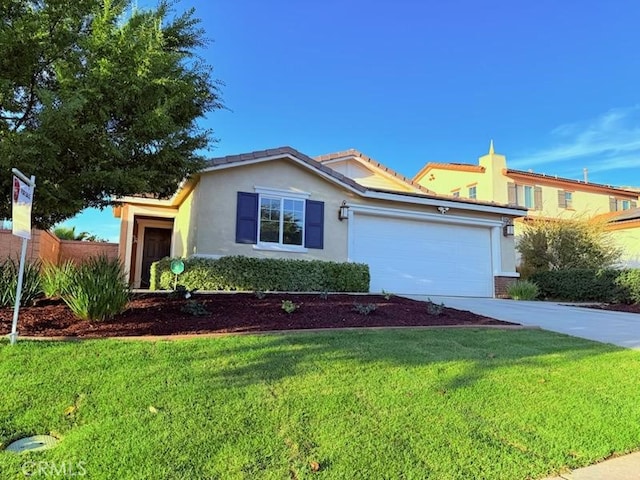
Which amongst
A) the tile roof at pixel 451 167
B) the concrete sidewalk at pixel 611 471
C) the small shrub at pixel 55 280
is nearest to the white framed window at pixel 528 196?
the tile roof at pixel 451 167

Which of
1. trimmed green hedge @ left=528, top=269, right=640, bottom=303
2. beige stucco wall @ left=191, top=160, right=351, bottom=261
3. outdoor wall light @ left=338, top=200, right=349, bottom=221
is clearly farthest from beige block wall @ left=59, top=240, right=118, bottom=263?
trimmed green hedge @ left=528, top=269, right=640, bottom=303

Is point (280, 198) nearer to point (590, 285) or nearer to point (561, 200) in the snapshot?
point (590, 285)

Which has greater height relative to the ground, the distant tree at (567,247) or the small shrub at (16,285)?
the distant tree at (567,247)

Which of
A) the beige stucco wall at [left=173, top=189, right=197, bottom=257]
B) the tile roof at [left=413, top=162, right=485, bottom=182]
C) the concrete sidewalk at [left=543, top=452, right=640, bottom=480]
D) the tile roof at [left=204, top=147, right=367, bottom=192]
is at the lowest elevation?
the concrete sidewalk at [left=543, top=452, right=640, bottom=480]

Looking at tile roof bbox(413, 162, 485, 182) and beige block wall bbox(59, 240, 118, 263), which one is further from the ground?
tile roof bbox(413, 162, 485, 182)

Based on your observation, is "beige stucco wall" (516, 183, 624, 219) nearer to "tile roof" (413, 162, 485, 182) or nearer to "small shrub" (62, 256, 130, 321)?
"tile roof" (413, 162, 485, 182)

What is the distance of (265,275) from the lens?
11.7 m

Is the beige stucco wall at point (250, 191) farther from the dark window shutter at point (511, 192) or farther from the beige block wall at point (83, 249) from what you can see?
the dark window shutter at point (511, 192)

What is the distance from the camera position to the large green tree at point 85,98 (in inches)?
229

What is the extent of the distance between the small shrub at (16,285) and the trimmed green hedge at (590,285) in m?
15.5

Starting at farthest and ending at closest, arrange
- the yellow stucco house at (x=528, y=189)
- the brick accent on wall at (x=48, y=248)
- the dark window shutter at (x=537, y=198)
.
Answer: the dark window shutter at (x=537, y=198)
the yellow stucco house at (x=528, y=189)
the brick accent on wall at (x=48, y=248)

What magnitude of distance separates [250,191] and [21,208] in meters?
7.61

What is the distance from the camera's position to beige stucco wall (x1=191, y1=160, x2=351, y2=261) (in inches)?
478

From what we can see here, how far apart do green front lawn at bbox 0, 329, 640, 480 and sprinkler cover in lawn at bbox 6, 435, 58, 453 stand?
0.25 feet
